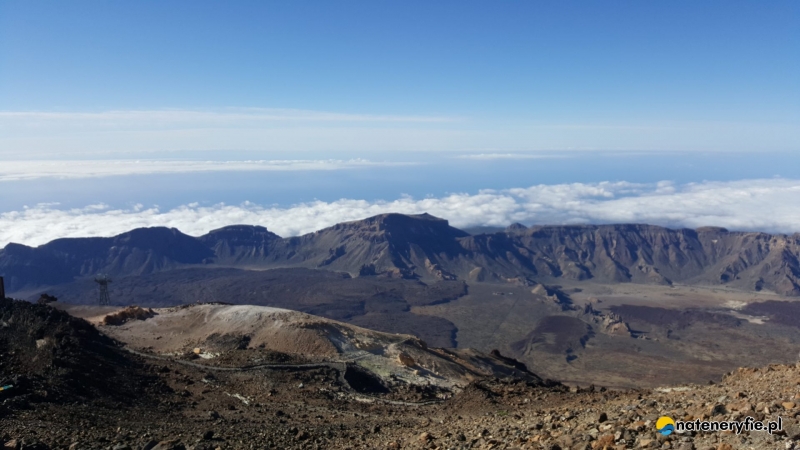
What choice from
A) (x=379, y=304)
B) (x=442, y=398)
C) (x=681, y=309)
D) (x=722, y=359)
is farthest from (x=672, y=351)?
(x=442, y=398)

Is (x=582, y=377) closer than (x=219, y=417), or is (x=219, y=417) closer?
(x=219, y=417)

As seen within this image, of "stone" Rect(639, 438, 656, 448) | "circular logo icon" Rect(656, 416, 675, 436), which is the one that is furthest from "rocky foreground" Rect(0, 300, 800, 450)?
"circular logo icon" Rect(656, 416, 675, 436)

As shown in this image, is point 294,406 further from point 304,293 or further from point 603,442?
point 304,293

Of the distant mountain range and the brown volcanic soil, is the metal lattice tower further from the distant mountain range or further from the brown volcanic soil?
the distant mountain range

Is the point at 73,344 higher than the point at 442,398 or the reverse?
higher

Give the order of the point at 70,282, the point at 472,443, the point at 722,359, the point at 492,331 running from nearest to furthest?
the point at 472,443
the point at 722,359
the point at 492,331
the point at 70,282

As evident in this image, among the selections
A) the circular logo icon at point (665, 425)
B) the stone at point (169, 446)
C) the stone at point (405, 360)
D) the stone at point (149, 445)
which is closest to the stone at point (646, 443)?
the circular logo icon at point (665, 425)

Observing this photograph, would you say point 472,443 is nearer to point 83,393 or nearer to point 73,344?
point 83,393
